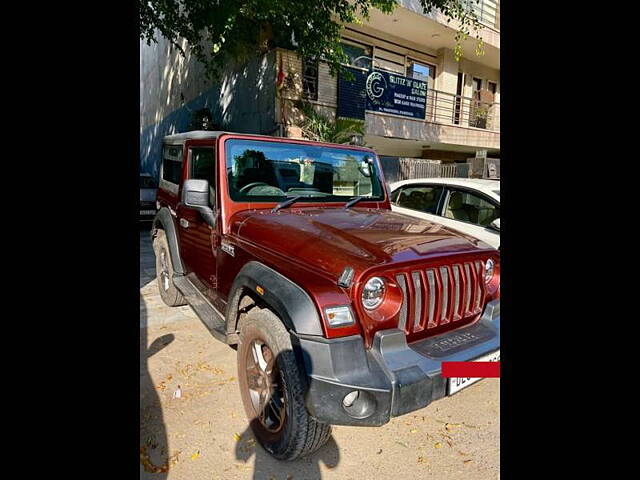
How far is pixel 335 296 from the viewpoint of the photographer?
6.20ft

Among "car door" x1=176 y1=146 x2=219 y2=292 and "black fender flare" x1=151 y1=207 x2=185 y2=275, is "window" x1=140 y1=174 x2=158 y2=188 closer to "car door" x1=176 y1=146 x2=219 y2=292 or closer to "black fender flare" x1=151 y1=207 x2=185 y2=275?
"black fender flare" x1=151 y1=207 x2=185 y2=275

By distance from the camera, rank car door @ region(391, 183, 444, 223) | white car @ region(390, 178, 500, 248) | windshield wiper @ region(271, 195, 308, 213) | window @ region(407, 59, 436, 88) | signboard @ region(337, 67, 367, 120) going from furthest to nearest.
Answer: window @ region(407, 59, 436, 88) < signboard @ region(337, 67, 367, 120) < car door @ region(391, 183, 444, 223) < white car @ region(390, 178, 500, 248) < windshield wiper @ region(271, 195, 308, 213)

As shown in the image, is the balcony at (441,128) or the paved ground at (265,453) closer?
the paved ground at (265,453)

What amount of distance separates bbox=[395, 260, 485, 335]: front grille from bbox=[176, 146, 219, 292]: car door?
5.43ft

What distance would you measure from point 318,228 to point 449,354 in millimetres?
1082

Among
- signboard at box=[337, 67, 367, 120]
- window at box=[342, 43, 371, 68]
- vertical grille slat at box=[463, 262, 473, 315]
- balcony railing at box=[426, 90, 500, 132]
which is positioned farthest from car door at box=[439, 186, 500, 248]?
balcony railing at box=[426, 90, 500, 132]

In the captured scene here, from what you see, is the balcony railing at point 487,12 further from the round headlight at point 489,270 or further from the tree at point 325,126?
the round headlight at point 489,270

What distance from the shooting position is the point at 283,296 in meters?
1.99

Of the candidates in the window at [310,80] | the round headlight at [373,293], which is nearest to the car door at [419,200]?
the round headlight at [373,293]

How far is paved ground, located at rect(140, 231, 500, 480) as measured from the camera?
2111 mm

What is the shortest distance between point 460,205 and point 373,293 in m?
3.69

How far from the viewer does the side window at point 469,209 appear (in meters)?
4.91

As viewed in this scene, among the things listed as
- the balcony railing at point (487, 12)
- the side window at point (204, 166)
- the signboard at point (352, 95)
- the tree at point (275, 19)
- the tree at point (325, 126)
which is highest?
the balcony railing at point (487, 12)
